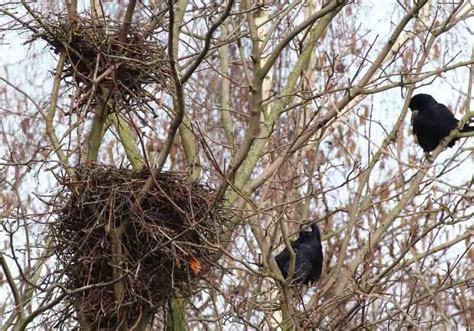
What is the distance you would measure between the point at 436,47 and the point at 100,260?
25.5 feet

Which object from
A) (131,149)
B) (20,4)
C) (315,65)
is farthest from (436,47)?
(20,4)

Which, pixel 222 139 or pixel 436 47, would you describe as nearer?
pixel 436 47

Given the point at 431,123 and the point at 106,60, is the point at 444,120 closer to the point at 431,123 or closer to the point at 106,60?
the point at 431,123

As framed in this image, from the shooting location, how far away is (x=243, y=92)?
47.9ft

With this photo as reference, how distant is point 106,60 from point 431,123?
12.2ft

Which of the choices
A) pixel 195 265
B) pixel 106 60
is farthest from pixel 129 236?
pixel 106 60

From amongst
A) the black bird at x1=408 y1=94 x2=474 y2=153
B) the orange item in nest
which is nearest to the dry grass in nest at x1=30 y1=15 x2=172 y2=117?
the orange item in nest

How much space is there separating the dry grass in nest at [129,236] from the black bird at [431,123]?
3.26 metres

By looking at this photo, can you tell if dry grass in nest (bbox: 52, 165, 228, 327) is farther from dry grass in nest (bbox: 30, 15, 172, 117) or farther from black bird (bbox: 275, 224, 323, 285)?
black bird (bbox: 275, 224, 323, 285)

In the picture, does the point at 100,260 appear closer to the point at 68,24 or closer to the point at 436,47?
the point at 68,24

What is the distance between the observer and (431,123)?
8477 mm

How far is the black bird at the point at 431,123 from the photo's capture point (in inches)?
328

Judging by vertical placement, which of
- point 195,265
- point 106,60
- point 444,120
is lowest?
point 195,265

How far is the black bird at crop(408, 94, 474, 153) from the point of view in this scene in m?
8.32
